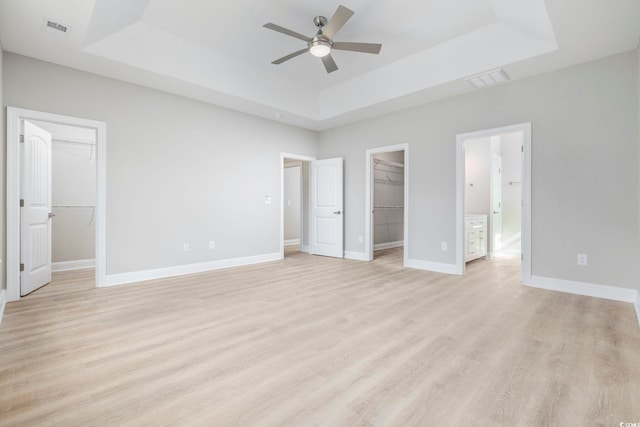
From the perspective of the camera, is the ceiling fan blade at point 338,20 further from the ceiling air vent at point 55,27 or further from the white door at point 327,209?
the white door at point 327,209

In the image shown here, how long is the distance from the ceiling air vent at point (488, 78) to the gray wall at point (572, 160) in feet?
0.65

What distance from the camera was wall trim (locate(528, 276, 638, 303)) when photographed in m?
3.23

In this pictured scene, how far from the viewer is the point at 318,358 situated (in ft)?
6.65

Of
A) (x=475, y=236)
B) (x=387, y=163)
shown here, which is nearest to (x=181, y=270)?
(x=475, y=236)

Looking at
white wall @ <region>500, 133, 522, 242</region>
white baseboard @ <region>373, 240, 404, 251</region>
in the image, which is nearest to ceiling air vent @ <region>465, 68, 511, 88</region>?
white wall @ <region>500, 133, 522, 242</region>

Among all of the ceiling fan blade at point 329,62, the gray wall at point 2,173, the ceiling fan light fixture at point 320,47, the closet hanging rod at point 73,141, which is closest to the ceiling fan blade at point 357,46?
the ceiling fan light fixture at point 320,47

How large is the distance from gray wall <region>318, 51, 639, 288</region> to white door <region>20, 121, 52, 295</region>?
5.30 metres

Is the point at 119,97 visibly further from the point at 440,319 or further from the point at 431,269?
the point at 431,269

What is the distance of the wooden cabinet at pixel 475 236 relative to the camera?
525 centimetres

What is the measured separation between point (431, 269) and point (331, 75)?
348 cm

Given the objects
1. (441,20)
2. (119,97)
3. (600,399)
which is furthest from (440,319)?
(119,97)

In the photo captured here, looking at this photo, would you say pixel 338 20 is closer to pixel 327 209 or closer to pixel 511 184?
pixel 327 209

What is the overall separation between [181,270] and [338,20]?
3852 millimetres

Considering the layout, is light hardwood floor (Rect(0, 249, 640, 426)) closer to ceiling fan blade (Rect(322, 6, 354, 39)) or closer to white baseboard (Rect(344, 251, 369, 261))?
white baseboard (Rect(344, 251, 369, 261))
